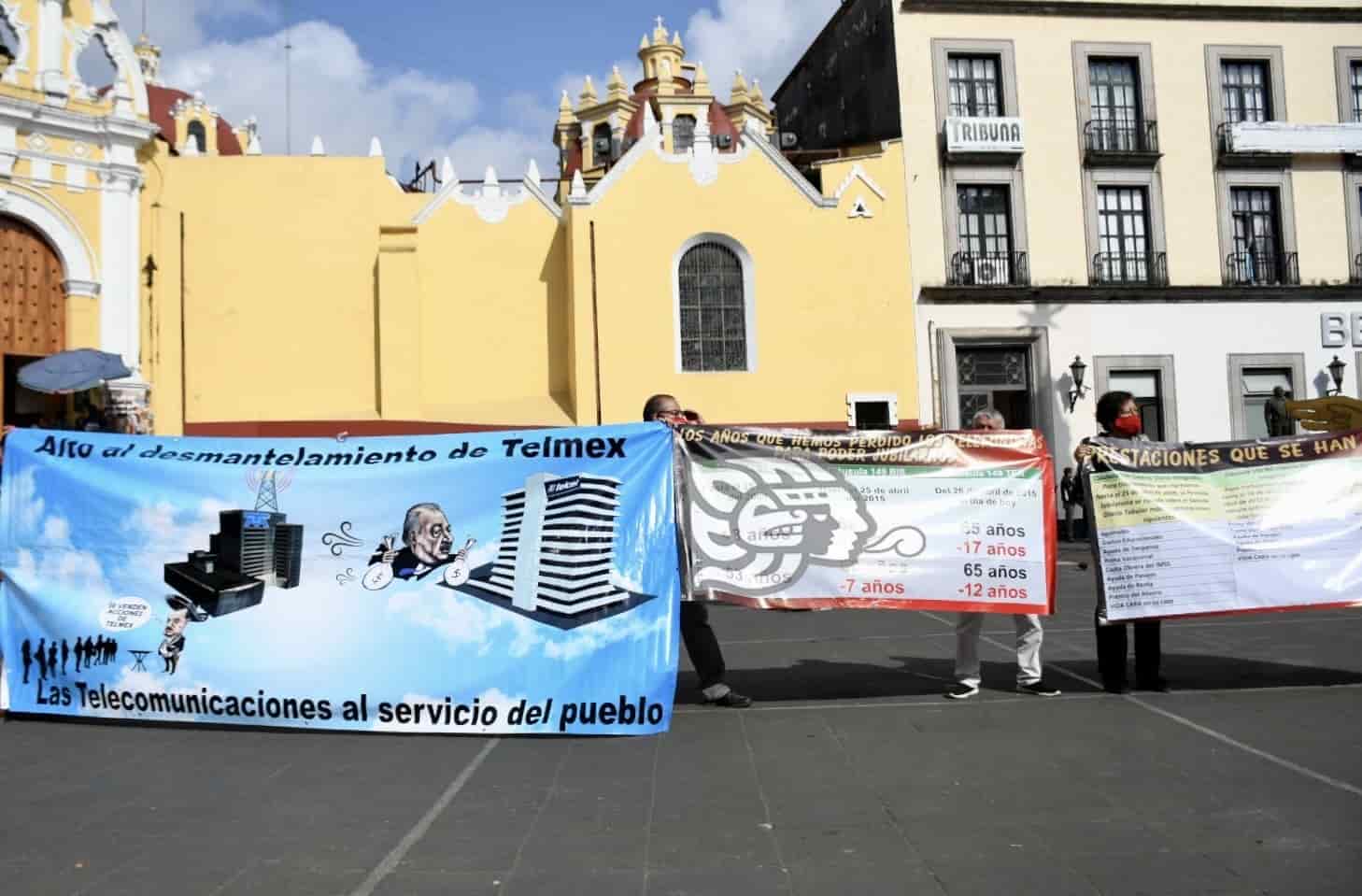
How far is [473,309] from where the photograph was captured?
73.8 feet

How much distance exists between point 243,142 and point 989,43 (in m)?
27.6

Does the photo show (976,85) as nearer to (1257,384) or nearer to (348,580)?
(1257,384)

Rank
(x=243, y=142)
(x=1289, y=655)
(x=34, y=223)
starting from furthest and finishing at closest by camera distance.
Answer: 1. (x=243, y=142)
2. (x=34, y=223)
3. (x=1289, y=655)

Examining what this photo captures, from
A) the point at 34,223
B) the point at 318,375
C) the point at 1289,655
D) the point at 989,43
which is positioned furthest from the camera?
the point at 989,43

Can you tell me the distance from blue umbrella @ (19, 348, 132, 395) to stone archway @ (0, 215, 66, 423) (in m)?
1.49

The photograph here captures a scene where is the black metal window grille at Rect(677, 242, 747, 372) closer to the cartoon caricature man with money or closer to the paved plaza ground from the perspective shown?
the paved plaza ground

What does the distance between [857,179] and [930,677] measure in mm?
16745

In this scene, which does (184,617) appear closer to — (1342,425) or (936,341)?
(1342,425)

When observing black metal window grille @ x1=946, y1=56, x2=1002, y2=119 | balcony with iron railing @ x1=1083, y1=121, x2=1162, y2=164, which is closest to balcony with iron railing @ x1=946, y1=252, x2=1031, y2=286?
balcony with iron railing @ x1=1083, y1=121, x2=1162, y2=164

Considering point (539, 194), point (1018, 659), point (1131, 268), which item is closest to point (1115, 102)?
point (1131, 268)

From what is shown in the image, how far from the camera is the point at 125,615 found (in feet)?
21.1

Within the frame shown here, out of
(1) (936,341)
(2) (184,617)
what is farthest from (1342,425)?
(2) (184,617)

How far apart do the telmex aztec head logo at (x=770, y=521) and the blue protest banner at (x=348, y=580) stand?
1.20 ft

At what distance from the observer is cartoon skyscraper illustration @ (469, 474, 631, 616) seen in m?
6.18
